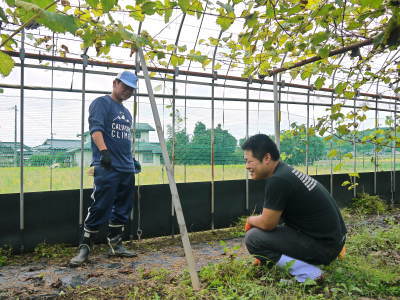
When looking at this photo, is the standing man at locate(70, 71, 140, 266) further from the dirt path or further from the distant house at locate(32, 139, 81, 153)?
the distant house at locate(32, 139, 81, 153)

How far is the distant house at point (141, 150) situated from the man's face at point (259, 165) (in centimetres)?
240

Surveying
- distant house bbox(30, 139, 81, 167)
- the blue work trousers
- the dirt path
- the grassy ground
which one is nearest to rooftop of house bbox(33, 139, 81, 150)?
distant house bbox(30, 139, 81, 167)

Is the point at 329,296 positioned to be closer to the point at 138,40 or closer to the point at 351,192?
the point at 138,40

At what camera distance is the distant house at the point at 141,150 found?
14.9ft

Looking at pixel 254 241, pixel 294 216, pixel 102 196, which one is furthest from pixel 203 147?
pixel 294 216

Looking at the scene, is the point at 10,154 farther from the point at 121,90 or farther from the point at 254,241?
the point at 254,241

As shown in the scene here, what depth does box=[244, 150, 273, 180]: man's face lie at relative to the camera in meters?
2.79

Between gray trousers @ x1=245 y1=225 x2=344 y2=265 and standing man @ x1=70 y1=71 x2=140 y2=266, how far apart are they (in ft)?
5.49

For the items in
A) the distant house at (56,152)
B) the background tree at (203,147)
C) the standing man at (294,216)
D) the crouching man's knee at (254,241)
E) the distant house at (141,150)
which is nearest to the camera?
the standing man at (294,216)

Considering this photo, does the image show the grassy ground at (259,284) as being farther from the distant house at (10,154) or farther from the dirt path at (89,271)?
the distant house at (10,154)

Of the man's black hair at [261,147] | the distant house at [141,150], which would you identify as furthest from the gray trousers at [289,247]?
the distant house at [141,150]

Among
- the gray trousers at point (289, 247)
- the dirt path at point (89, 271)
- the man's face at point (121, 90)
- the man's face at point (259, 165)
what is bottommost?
the dirt path at point (89, 271)

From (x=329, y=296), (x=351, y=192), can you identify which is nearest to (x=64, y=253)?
(x=329, y=296)

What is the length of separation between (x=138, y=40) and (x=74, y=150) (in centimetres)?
318
